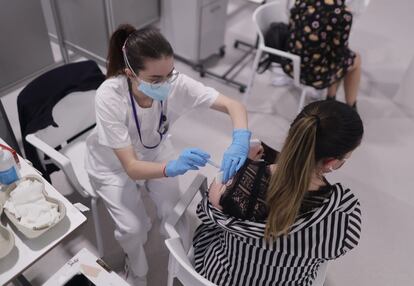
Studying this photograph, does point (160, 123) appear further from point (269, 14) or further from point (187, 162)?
point (269, 14)

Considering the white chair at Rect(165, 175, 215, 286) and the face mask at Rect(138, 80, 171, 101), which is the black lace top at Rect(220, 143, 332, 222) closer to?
the white chair at Rect(165, 175, 215, 286)

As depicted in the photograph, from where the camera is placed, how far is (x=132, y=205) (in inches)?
58.9

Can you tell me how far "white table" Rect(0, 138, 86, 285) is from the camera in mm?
1017

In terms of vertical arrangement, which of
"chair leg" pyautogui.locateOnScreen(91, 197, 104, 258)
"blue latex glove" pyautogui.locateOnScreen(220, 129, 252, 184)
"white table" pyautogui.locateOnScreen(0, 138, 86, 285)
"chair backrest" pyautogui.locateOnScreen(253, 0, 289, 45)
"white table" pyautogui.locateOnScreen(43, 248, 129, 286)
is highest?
"blue latex glove" pyautogui.locateOnScreen(220, 129, 252, 184)

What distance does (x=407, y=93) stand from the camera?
2.69 metres

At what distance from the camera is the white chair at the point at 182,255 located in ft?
3.28

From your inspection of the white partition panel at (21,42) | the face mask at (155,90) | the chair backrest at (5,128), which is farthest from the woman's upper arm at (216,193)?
the white partition panel at (21,42)

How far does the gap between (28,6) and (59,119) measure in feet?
4.21

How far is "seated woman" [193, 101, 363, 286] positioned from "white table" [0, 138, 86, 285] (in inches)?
16.1

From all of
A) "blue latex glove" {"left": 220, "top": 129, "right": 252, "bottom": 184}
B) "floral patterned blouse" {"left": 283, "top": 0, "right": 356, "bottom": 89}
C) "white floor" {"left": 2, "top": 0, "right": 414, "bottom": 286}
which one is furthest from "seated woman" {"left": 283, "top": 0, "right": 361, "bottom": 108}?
"blue latex glove" {"left": 220, "top": 129, "right": 252, "bottom": 184}

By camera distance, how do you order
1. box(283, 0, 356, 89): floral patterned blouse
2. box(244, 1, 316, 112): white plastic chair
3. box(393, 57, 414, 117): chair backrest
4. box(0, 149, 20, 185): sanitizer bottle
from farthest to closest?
box(393, 57, 414, 117): chair backrest → box(244, 1, 316, 112): white plastic chair → box(283, 0, 356, 89): floral patterned blouse → box(0, 149, 20, 185): sanitizer bottle

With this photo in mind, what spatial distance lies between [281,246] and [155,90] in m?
0.66

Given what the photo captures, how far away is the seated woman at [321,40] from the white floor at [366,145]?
45 cm

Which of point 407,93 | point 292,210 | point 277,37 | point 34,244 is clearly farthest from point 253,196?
point 407,93
